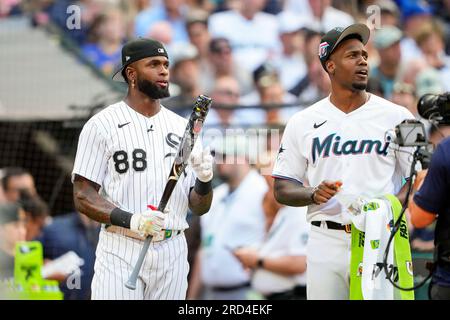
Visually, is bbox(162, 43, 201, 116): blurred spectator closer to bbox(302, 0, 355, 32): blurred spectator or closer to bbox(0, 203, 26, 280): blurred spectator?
bbox(302, 0, 355, 32): blurred spectator

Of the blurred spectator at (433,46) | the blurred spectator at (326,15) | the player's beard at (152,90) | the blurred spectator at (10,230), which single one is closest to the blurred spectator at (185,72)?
the blurred spectator at (326,15)

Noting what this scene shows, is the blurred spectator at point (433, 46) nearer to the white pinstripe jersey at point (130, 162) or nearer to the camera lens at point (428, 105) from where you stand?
the camera lens at point (428, 105)

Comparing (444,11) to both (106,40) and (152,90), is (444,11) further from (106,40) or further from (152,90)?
(152,90)

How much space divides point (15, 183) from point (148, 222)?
4.89m

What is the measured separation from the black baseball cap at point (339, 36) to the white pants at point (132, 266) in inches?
62.1

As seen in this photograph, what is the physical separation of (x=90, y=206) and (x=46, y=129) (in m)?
5.53

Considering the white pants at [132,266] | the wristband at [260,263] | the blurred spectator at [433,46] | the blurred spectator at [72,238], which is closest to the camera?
the white pants at [132,266]

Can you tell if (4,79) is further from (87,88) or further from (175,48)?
(175,48)

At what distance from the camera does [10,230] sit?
33.6ft

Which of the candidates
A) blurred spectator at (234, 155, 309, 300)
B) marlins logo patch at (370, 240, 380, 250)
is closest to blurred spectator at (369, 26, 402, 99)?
blurred spectator at (234, 155, 309, 300)

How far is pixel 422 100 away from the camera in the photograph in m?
6.88

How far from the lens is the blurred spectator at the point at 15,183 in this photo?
10703mm

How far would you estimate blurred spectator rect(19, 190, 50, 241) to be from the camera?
10.6 meters

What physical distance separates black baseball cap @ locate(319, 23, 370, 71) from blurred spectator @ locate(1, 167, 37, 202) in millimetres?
4770
